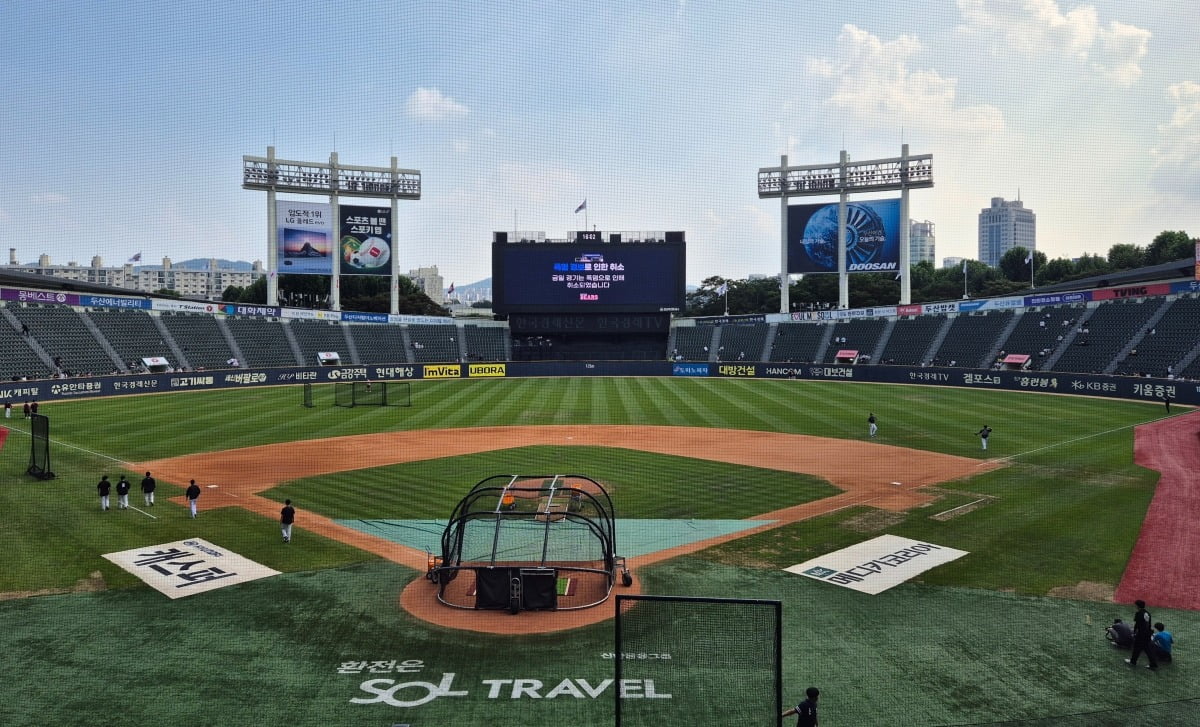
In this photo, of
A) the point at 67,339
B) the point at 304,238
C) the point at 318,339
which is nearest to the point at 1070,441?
the point at 318,339

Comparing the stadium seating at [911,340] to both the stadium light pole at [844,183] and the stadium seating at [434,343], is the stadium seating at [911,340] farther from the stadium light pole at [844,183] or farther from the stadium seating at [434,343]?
the stadium seating at [434,343]

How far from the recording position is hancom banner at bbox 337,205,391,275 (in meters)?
72.9

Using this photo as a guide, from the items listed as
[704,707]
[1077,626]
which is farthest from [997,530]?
[704,707]

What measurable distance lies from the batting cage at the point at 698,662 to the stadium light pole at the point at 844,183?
64.0 metres

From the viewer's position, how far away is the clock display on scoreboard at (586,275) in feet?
241

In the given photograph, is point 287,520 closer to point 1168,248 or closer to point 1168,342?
point 1168,342

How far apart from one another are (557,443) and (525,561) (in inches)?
654

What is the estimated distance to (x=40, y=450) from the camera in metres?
26.2

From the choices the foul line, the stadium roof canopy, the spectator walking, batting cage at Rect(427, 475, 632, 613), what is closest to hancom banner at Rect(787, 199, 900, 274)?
the stadium roof canopy

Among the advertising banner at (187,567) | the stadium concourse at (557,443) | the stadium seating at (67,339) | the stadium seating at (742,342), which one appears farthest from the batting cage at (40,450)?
the stadium seating at (742,342)

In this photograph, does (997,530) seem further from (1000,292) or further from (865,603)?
(1000,292)

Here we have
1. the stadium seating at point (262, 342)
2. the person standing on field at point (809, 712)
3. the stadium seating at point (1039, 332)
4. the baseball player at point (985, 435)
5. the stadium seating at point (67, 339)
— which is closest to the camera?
the person standing on field at point (809, 712)

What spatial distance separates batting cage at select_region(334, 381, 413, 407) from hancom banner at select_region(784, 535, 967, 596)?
3548cm

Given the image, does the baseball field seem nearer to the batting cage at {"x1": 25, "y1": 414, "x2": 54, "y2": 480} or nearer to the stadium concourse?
the stadium concourse
